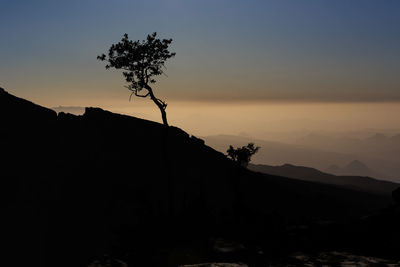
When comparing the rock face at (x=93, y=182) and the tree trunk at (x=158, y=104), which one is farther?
the rock face at (x=93, y=182)

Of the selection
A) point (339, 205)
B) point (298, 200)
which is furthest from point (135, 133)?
point (339, 205)

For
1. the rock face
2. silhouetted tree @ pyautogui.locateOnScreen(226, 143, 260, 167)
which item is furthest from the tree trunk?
silhouetted tree @ pyautogui.locateOnScreen(226, 143, 260, 167)

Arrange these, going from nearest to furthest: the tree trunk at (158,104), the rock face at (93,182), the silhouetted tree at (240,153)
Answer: the tree trunk at (158,104), the rock face at (93,182), the silhouetted tree at (240,153)

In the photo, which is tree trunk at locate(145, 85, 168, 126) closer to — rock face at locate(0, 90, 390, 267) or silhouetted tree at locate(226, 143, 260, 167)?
rock face at locate(0, 90, 390, 267)

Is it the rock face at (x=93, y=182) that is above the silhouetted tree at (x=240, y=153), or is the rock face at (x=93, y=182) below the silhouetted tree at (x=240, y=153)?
below

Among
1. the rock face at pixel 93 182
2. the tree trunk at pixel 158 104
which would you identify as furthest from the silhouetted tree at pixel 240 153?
the tree trunk at pixel 158 104

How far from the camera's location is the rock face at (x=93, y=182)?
53.9 m

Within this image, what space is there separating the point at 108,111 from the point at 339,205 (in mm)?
62323

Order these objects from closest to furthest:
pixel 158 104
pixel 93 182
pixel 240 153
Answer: pixel 158 104 < pixel 93 182 < pixel 240 153

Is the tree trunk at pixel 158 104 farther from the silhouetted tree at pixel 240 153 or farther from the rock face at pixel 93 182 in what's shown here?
the silhouetted tree at pixel 240 153

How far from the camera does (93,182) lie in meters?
63.8

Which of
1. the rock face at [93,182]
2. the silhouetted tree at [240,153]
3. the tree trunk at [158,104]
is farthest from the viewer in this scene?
the silhouetted tree at [240,153]

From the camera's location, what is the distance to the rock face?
177 feet

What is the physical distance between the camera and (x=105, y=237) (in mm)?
52750
